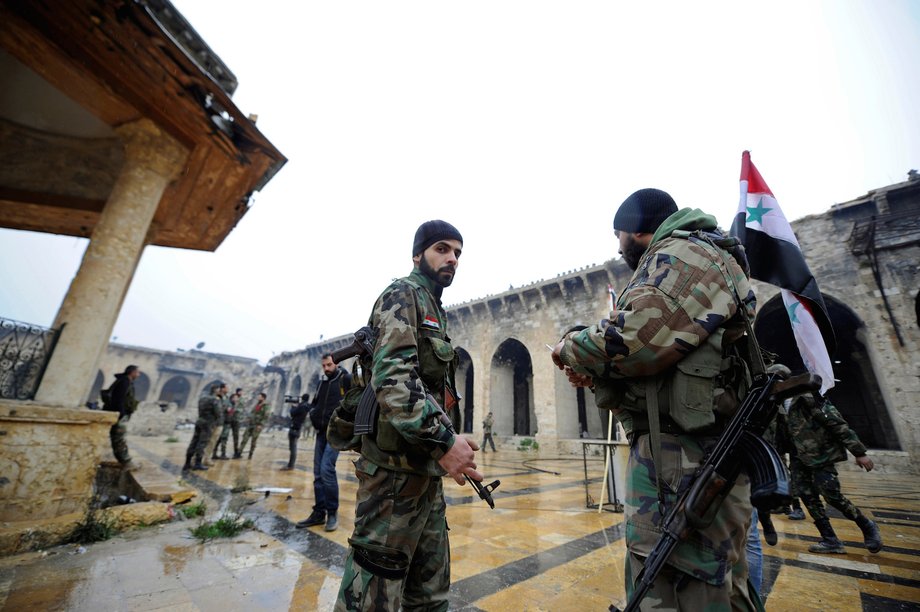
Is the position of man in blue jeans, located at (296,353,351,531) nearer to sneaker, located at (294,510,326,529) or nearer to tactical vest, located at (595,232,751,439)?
sneaker, located at (294,510,326,529)

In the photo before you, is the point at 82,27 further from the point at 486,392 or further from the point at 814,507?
the point at 486,392

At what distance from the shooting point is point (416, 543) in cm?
151

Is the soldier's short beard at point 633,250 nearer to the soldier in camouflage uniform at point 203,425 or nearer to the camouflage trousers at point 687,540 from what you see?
the camouflage trousers at point 687,540

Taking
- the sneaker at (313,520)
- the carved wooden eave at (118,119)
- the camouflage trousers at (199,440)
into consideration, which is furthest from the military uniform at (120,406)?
the sneaker at (313,520)

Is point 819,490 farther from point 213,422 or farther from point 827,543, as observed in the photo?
point 213,422

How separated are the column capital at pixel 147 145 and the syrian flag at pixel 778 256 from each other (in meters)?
6.73

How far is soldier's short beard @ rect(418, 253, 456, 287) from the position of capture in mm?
1934

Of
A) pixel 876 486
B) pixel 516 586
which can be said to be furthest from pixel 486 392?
pixel 516 586

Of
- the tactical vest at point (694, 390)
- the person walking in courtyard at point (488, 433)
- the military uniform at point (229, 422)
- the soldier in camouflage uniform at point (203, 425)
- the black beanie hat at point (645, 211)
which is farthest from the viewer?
the person walking in courtyard at point (488, 433)

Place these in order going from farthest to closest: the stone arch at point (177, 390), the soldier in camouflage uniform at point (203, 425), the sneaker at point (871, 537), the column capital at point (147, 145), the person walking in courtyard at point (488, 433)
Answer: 1. the stone arch at point (177, 390)
2. the person walking in courtyard at point (488, 433)
3. the soldier in camouflage uniform at point (203, 425)
4. the column capital at point (147, 145)
5. the sneaker at point (871, 537)

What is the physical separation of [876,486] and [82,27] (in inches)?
584

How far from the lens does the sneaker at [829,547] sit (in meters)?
3.32

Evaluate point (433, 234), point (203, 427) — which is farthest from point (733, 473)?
point (203, 427)

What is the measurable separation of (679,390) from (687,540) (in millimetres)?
478
